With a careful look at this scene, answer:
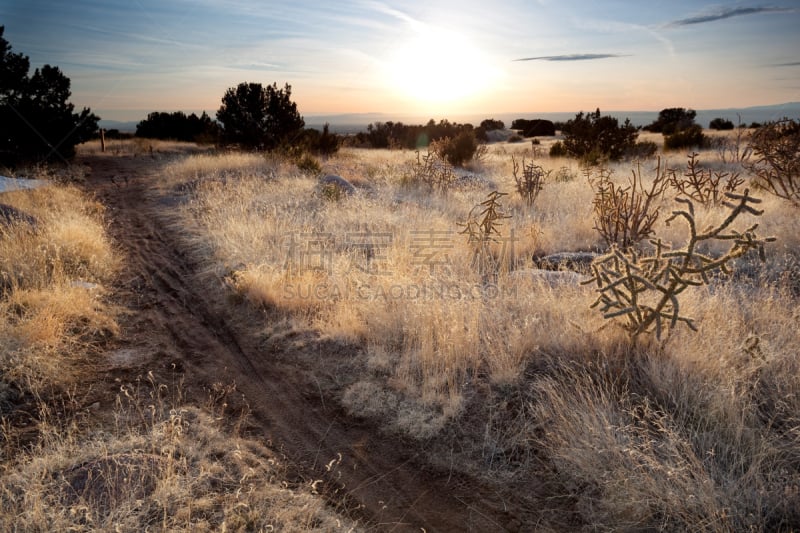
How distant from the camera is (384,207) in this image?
9.62 meters

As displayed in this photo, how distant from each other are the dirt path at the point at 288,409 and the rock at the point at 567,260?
12.5ft

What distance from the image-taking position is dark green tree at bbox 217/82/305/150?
20.2 m

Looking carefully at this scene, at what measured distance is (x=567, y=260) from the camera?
6.66 m

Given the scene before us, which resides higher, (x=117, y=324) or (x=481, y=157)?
(x=481, y=157)

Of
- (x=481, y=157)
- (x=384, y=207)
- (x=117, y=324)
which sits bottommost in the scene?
(x=117, y=324)

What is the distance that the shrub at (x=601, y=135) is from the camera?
17516 mm

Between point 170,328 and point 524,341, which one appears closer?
point 524,341

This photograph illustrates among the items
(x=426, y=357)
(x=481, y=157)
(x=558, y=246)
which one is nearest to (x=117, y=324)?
(x=426, y=357)

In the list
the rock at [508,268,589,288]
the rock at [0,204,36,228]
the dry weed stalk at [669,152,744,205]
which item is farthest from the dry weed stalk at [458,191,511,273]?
the rock at [0,204,36,228]

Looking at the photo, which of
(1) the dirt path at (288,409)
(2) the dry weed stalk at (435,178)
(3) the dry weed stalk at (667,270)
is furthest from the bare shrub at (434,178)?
(3) the dry weed stalk at (667,270)

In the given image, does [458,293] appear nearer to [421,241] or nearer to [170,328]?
[421,241]

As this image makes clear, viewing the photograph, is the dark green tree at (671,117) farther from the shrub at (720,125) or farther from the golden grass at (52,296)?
the golden grass at (52,296)

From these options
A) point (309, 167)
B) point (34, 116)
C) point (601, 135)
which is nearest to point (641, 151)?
point (601, 135)

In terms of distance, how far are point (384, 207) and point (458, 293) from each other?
15.3ft
